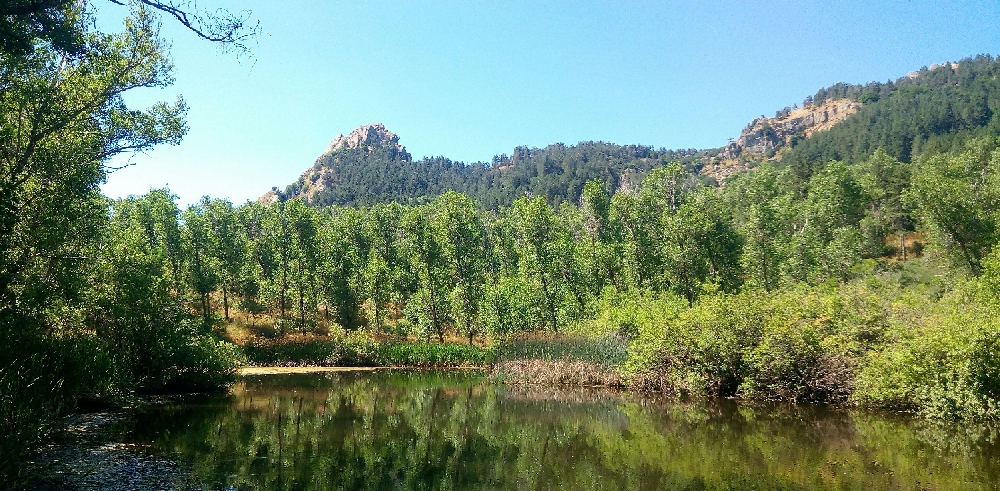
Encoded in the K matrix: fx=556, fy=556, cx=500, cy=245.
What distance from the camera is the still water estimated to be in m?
11.7

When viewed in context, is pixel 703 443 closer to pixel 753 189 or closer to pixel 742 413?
pixel 742 413

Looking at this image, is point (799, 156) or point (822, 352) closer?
point (822, 352)

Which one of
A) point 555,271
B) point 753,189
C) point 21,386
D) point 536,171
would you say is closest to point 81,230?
point 21,386

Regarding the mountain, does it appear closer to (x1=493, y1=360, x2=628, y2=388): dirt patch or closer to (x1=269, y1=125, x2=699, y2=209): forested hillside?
(x1=269, y1=125, x2=699, y2=209): forested hillside

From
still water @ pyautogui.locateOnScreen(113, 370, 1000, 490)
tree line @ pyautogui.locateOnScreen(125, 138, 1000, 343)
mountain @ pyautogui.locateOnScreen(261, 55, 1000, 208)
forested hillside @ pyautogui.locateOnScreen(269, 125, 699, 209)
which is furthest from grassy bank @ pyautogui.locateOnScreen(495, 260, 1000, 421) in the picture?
forested hillside @ pyautogui.locateOnScreen(269, 125, 699, 209)

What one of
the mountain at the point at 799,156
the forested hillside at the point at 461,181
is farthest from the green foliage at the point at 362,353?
the forested hillside at the point at 461,181

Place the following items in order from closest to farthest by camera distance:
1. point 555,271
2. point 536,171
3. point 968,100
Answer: point 555,271
point 968,100
point 536,171

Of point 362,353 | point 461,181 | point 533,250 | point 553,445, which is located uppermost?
point 461,181

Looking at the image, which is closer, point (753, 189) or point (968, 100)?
point (753, 189)

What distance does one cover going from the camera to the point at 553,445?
15578 millimetres

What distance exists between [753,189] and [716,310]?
51.1 metres

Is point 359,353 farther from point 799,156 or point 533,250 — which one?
point 799,156

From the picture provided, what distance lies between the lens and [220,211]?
61.4m

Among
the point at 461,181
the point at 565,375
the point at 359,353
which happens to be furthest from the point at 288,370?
the point at 461,181
